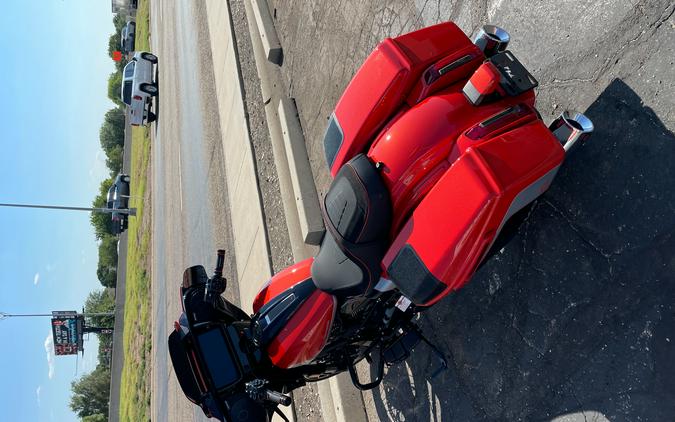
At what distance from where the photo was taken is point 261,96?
8359 millimetres

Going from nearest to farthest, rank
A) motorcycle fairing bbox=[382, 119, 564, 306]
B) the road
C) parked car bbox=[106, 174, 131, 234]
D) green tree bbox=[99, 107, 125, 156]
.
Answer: motorcycle fairing bbox=[382, 119, 564, 306]
the road
parked car bbox=[106, 174, 131, 234]
green tree bbox=[99, 107, 125, 156]

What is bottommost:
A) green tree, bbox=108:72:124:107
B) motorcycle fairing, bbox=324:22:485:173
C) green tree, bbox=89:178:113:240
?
motorcycle fairing, bbox=324:22:485:173

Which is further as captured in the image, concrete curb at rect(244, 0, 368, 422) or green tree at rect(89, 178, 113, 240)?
green tree at rect(89, 178, 113, 240)

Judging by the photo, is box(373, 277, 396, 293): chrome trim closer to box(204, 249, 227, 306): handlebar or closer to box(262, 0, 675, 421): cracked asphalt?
box(262, 0, 675, 421): cracked asphalt

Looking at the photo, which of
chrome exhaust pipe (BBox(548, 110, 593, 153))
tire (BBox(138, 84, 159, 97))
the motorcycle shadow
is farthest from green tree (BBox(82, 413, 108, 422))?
chrome exhaust pipe (BBox(548, 110, 593, 153))

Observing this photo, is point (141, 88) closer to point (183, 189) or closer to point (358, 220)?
point (183, 189)

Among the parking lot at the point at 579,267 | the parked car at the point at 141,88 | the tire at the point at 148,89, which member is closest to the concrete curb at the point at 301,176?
the parking lot at the point at 579,267

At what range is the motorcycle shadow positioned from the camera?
9.52ft

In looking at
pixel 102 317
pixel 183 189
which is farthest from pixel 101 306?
pixel 183 189

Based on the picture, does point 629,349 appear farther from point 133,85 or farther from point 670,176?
point 133,85

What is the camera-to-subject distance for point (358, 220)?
9.70 feet

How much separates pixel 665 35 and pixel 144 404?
1464 centimetres

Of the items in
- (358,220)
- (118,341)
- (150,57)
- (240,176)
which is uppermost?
(150,57)

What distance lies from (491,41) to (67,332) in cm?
3477
